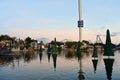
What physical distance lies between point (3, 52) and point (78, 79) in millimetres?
132163

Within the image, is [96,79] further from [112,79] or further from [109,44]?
[109,44]

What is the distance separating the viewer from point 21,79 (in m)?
46.4


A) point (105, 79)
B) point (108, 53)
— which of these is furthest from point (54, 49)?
point (105, 79)

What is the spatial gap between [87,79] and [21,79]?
903 cm

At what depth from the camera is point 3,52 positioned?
175500 mm

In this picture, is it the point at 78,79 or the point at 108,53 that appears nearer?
the point at 78,79

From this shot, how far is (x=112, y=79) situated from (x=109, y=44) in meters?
57.7

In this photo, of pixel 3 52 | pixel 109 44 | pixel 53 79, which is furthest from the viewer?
pixel 3 52

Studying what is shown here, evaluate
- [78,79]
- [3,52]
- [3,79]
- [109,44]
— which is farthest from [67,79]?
[3,52]

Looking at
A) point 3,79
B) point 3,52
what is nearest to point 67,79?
point 3,79

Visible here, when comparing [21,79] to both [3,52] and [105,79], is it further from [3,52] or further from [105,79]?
[3,52]

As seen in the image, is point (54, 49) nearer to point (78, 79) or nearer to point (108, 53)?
point (108, 53)

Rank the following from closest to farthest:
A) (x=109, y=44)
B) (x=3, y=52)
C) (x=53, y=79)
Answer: (x=53, y=79) → (x=109, y=44) → (x=3, y=52)

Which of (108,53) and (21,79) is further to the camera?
(108,53)
